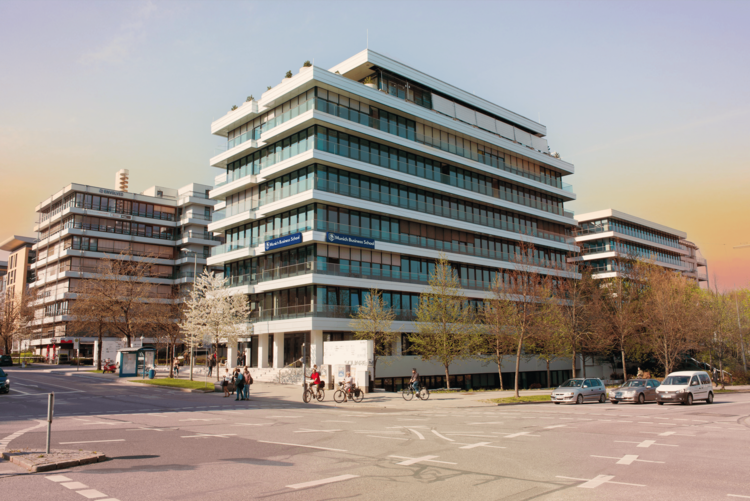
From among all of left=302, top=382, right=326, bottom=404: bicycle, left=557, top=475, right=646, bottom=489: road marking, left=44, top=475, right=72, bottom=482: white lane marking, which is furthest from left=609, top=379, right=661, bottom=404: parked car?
left=44, top=475, right=72, bottom=482: white lane marking

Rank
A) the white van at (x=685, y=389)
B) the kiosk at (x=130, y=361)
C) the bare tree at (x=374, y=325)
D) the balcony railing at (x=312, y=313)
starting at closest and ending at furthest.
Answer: the white van at (x=685, y=389) < the bare tree at (x=374, y=325) < the balcony railing at (x=312, y=313) < the kiosk at (x=130, y=361)

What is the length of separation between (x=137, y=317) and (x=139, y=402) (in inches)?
1256

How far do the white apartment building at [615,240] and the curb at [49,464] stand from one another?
7351 cm

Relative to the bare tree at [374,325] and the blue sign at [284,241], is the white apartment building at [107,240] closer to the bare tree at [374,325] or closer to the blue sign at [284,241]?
the blue sign at [284,241]

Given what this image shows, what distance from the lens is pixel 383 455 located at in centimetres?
1282

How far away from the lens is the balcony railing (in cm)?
4583

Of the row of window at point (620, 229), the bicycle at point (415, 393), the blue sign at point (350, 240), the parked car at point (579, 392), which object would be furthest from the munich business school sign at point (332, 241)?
the row of window at point (620, 229)

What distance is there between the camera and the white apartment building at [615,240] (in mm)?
84375

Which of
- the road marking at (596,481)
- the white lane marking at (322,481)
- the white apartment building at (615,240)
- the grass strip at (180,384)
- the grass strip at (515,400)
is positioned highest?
the white apartment building at (615,240)

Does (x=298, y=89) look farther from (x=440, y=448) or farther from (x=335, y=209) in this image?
(x=440, y=448)

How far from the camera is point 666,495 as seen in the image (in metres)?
9.05

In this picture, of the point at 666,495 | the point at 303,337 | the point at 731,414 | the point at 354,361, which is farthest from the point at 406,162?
the point at 666,495

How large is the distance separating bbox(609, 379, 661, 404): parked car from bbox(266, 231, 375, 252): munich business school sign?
23265 millimetres

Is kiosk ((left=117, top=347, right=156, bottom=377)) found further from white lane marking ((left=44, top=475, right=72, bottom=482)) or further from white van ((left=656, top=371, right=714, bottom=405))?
white lane marking ((left=44, top=475, right=72, bottom=482))
